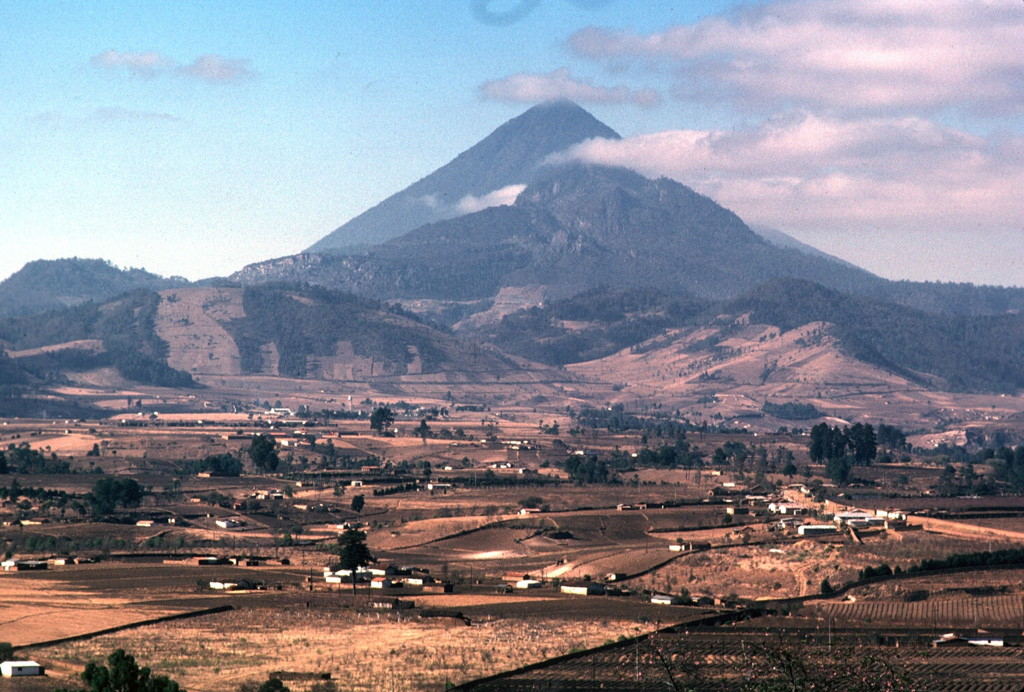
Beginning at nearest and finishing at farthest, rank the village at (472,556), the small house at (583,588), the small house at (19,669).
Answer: the small house at (19,669)
the village at (472,556)
the small house at (583,588)

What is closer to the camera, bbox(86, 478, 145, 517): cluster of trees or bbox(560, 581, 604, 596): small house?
bbox(560, 581, 604, 596): small house

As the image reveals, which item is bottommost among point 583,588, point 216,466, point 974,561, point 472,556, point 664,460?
point 472,556

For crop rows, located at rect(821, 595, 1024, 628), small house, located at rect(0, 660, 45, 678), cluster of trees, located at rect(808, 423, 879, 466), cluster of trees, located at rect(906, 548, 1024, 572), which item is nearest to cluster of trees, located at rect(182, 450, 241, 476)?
cluster of trees, located at rect(808, 423, 879, 466)

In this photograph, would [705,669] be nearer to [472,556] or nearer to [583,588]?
[583,588]

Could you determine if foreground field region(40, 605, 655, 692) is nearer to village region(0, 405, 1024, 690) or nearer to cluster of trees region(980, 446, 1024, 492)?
village region(0, 405, 1024, 690)

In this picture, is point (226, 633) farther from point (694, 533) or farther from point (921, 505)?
point (921, 505)

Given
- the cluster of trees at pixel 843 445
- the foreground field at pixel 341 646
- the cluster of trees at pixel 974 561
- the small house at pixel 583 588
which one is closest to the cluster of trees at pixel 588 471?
the cluster of trees at pixel 843 445

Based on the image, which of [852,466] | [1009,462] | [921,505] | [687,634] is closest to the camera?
[687,634]

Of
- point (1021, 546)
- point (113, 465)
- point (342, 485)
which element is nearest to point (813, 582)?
point (1021, 546)

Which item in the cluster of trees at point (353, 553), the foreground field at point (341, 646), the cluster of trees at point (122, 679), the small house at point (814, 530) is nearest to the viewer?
the cluster of trees at point (122, 679)

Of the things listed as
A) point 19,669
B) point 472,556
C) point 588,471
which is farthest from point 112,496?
point 19,669

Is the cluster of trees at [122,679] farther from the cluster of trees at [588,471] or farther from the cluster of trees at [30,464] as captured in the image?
the cluster of trees at [588,471]
